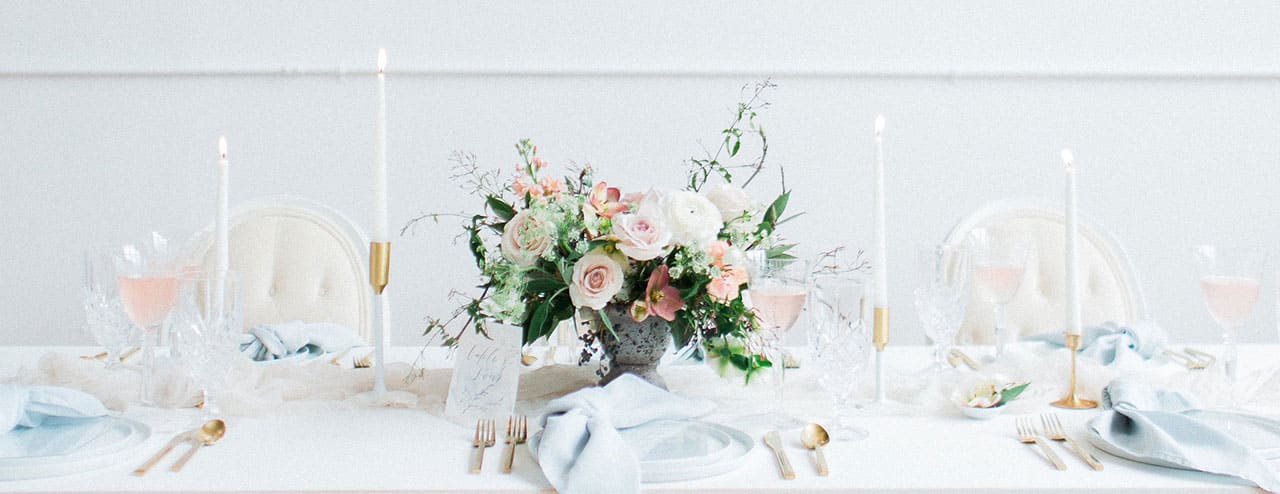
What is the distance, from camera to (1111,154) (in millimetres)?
2854

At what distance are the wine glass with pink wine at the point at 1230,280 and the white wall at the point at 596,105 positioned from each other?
4.97 feet

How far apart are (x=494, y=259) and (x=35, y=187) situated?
2.11m

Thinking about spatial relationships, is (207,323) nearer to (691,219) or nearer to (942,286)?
(691,219)

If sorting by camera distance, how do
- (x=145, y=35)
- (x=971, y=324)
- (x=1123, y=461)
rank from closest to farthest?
(x=1123, y=461)
(x=971, y=324)
(x=145, y=35)

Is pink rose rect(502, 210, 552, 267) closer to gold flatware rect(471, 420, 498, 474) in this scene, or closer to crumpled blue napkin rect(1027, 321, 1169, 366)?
gold flatware rect(471, 420, 498, 474)

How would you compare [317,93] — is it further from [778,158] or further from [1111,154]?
[1111,154]

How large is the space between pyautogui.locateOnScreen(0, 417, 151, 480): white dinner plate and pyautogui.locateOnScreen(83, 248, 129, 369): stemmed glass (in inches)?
12.2

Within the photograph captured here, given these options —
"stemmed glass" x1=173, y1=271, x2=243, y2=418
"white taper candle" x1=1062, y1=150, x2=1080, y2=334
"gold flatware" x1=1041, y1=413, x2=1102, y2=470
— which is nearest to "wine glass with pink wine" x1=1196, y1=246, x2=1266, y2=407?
"white taper candle" x1=1062, y1=150, x2=1080, y2=334

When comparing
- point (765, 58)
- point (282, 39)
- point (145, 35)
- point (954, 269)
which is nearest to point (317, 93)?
point (282, 39)

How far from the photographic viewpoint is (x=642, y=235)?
119 centimetres

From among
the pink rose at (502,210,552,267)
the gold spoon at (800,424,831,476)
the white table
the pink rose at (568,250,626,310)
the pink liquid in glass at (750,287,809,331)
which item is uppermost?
the pink rose at (502,210,552,267)

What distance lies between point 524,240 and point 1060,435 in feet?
2.15

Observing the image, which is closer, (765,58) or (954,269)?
(954,269)

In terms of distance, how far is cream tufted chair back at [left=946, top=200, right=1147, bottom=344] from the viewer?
2.20 meters
